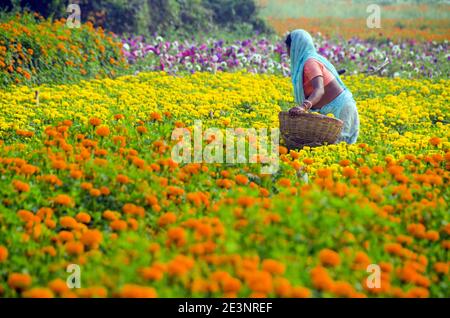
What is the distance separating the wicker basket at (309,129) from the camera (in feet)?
18.2

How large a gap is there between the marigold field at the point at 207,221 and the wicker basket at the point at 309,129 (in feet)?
0.50

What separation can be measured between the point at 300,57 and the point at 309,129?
1.14 metres

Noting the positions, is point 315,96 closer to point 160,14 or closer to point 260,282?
point 260,282

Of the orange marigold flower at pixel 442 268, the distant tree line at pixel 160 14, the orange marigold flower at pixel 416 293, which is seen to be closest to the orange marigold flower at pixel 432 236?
the orange marigold flower at pixel 442 268

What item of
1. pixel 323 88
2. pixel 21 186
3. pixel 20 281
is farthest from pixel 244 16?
pixel 20 281

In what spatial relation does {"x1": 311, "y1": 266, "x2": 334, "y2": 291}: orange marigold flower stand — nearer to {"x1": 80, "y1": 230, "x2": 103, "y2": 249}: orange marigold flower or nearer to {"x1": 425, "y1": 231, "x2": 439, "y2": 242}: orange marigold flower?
{"x1": 425, "y1": 231, "x2": 439, "y2": 242}: orange marigold flower

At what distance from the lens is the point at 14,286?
2.64m

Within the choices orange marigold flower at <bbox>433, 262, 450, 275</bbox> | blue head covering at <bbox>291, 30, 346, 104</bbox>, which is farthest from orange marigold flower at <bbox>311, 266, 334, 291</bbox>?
blue head covering at <bbox>291, 30, 346, 104</bbox>

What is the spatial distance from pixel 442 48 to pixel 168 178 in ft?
37.9

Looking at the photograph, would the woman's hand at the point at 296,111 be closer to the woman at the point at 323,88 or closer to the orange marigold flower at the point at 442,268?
the woman at the point at 323,88

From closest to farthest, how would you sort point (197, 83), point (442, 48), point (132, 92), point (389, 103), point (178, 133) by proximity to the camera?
point (178, 133) < point (132, 92) < point (389, 103) < point (197, 83) < point (442, 48)

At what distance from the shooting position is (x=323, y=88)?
6117 mm
